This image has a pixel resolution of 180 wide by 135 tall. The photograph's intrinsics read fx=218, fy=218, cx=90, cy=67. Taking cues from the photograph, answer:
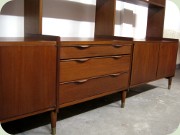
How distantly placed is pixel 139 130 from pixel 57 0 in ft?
4.49

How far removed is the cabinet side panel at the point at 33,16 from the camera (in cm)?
151

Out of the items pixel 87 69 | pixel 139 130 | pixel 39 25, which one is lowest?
pixel 139 130

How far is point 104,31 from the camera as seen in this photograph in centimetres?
218

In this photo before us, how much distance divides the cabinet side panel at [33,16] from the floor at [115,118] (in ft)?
2.36

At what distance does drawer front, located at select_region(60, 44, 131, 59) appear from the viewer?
1488 millimetres

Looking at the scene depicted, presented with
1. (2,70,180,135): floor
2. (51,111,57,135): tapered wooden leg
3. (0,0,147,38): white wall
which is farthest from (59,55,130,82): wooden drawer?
(0,0,147,38): white wall

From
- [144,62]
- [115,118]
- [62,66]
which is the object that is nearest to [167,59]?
[144,62]

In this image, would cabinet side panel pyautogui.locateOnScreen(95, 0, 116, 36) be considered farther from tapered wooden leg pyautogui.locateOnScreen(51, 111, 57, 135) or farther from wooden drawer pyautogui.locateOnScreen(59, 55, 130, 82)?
tapered wooden leg pyautogui.locateOnScreen(51, 111, 57, 135)

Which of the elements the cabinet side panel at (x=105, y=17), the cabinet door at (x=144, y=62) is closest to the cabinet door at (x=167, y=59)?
the cabinet door at (x=144, y=62)

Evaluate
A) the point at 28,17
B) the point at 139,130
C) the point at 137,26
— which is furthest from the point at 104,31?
the point at 137,26

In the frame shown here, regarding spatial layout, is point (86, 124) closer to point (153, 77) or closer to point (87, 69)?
point (87, 69)

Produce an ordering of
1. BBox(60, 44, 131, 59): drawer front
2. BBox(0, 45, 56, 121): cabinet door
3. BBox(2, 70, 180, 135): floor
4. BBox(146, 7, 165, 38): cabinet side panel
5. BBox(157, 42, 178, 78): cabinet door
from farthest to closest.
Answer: BBox(146, 7, 165, 38): cabinet side panel
BBox(157, 42, 178, 78): cabinet door
BBox(2, 70, 180, 135): floor
BBox(60, 44, 131, 59): drawer front
BBox(0, 45, 56, 121): cabinet door

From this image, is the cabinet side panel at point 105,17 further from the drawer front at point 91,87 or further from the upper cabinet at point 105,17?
the drawer front at point 91,87

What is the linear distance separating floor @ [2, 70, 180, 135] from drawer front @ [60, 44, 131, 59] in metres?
0.56
